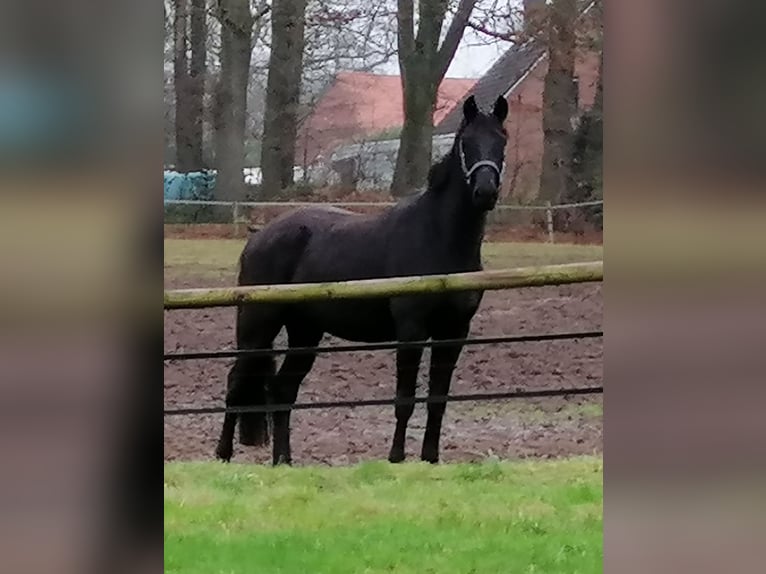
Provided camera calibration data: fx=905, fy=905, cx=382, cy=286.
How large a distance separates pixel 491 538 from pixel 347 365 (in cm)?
51

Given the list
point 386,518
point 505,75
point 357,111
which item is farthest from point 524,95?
point 386,518

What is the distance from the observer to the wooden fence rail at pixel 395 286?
1.99m

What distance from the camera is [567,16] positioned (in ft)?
6.75

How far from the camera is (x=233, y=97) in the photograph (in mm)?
1995

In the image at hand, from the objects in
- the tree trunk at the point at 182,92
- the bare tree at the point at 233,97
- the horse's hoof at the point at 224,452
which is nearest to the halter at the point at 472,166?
the bare tree at the point at 233,97

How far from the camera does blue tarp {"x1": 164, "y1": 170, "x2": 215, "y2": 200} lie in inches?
76.5

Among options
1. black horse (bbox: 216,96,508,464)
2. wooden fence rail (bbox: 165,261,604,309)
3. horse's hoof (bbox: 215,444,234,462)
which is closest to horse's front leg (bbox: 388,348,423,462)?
black horse (bbox: 216,96,508,464)

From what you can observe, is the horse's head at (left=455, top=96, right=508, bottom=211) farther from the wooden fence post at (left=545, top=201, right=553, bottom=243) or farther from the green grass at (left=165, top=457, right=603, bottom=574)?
the green grass at (left=165, top=457, right=603, bottom=574)

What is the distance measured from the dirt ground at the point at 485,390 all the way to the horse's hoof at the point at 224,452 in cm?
2

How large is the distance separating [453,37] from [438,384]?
2.59 ft

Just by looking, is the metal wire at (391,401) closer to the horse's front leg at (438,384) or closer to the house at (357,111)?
the horse's front leg at (438,384)
